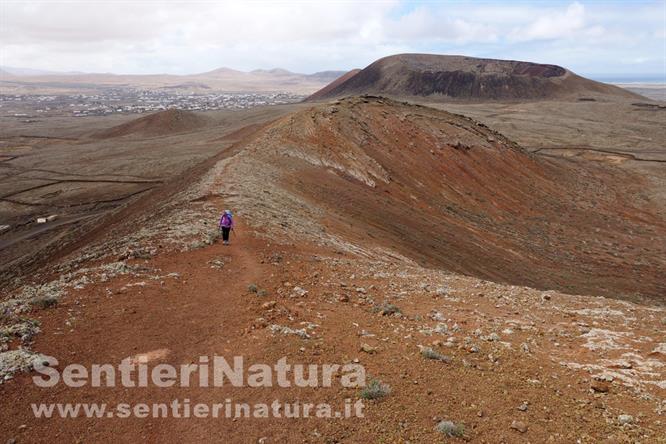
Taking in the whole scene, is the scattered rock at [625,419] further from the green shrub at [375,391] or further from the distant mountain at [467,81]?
the distant mountain at [467,81]

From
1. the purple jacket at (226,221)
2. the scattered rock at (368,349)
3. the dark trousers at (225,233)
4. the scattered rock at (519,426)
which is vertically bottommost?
the scattered rock at (519,426)

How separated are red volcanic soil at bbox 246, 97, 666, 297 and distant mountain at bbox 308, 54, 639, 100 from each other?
322 feet

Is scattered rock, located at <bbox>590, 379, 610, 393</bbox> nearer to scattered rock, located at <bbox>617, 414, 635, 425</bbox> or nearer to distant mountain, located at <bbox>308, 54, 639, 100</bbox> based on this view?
scattered rock, located at <bbox>617, 414, 635, 425</bbox>

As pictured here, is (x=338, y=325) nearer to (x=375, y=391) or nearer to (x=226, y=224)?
(x=375, y=391)

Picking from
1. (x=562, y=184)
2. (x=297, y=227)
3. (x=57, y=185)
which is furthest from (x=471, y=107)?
(x=297, y=227)

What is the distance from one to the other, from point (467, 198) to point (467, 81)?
12311 centimetres

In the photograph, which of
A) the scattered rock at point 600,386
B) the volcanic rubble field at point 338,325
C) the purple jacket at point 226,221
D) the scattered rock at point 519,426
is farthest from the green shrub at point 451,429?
the purple jacket at point 226,221

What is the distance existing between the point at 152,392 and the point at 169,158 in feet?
185

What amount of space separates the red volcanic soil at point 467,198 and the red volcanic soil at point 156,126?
2407 inches

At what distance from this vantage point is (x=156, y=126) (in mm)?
93688

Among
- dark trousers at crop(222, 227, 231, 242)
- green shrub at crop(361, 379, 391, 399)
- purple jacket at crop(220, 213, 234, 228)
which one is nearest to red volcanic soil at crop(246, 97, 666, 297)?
dark trousers at crop(222, 227, 231, 242)

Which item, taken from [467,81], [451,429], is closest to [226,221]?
[451,429]

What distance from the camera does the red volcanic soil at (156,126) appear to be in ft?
302

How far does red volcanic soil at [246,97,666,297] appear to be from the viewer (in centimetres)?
2312
